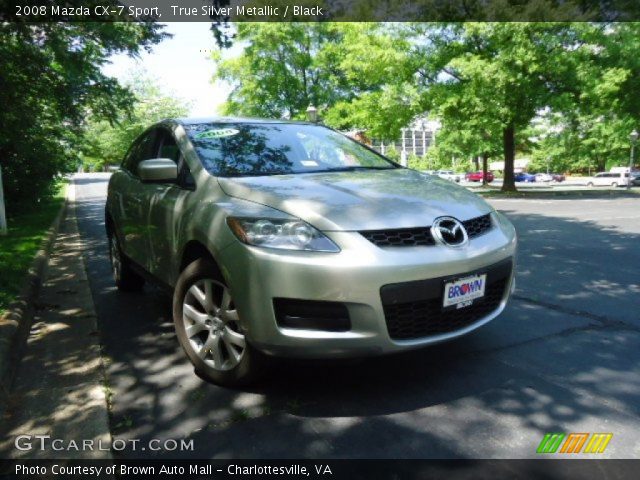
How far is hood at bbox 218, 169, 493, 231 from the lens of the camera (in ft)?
8.24

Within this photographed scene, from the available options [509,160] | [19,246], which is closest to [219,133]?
[19,246]

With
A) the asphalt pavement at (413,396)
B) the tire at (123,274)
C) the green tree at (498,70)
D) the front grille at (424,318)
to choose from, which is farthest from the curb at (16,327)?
the green tree at (498,70)

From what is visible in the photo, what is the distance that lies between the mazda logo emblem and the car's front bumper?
0.21 ft

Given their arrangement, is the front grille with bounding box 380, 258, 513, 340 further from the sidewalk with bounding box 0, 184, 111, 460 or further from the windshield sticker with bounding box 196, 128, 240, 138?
the windshield sticker with bounding box 196, 128, 240, 138

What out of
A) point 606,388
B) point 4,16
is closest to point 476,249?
point 606,388

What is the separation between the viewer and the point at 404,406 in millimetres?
2588

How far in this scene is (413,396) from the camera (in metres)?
2.68

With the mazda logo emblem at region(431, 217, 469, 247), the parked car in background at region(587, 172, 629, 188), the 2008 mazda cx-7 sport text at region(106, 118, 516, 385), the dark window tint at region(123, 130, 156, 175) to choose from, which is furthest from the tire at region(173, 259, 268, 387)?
the parked car in background at region(587, 172, 629, 188)

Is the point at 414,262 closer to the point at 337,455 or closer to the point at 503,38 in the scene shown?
the point at 337,455

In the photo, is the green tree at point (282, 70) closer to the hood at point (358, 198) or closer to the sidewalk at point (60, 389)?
the sidewalk at point (60, 389)

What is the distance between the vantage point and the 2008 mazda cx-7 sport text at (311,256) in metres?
2.39

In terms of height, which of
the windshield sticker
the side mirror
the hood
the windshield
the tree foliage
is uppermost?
the tree foliage

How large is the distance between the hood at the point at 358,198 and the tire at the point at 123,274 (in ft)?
8.10

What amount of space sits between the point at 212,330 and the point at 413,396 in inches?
46.8
